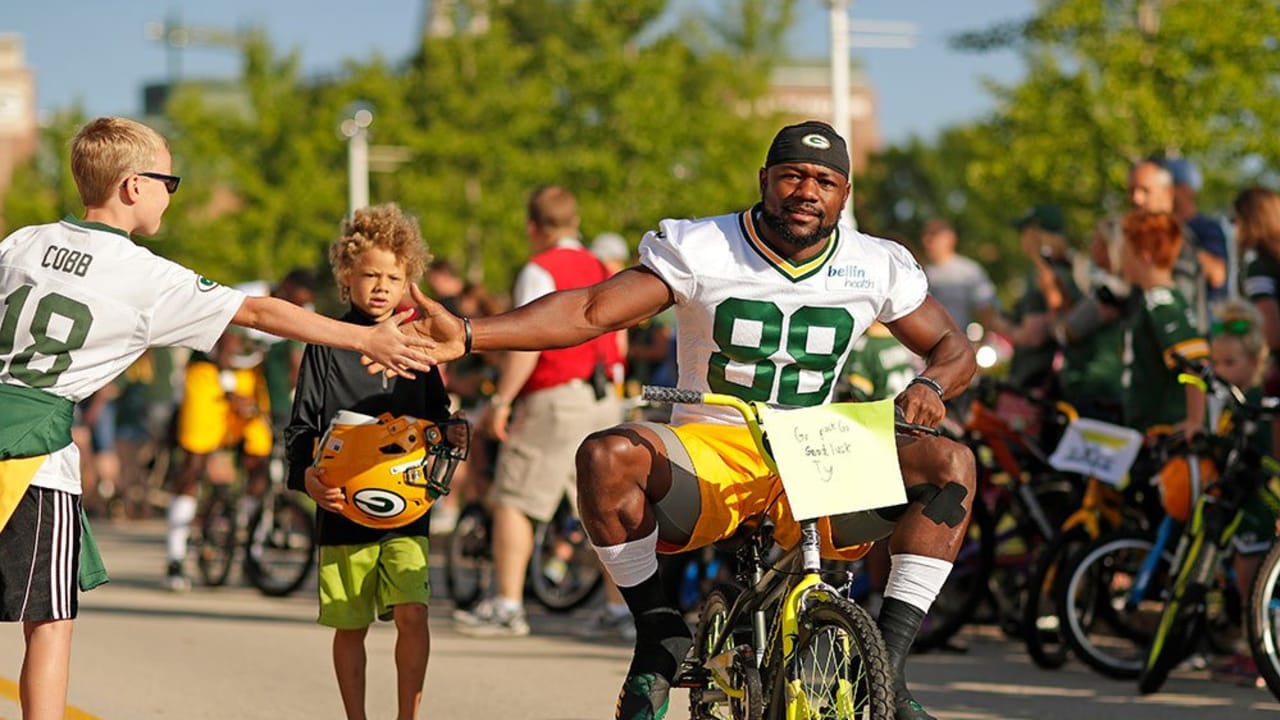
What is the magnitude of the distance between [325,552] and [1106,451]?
4164 mm

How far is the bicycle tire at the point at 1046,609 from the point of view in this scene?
9406 mm

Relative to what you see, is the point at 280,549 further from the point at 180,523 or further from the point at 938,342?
the point at 938,342

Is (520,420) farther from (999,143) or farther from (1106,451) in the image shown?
(999,143)

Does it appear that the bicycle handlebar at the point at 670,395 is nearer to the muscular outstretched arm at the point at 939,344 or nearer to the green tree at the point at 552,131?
the muscular outstretched arm at the point at 939,344

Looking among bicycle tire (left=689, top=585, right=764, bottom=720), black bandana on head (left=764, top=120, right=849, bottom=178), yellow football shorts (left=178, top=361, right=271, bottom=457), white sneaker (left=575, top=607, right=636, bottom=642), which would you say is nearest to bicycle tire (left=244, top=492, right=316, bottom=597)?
yellow football shorts (left=178, top=361, right=271, bottom=457)

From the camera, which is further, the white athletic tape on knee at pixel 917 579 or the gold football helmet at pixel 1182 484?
the gold football helmet at pixel 1182 484

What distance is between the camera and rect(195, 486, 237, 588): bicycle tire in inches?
557

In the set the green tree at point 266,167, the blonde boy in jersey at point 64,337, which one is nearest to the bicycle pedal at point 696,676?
the blonde boy in jersey at point 64,337

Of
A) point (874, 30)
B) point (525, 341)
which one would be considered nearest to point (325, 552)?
point (525, 341)

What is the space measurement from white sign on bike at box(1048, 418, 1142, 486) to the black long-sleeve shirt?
3.77 m

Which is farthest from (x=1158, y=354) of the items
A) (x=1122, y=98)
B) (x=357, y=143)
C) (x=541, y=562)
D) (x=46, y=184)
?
(x=46, y=184)

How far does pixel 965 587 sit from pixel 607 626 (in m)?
2.03

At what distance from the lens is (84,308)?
18.7ft

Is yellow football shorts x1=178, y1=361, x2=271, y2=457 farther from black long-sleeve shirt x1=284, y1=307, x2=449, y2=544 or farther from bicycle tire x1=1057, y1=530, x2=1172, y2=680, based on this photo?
black long-sleeve shirt x1=284, y1=307, x2=449, y2=544
